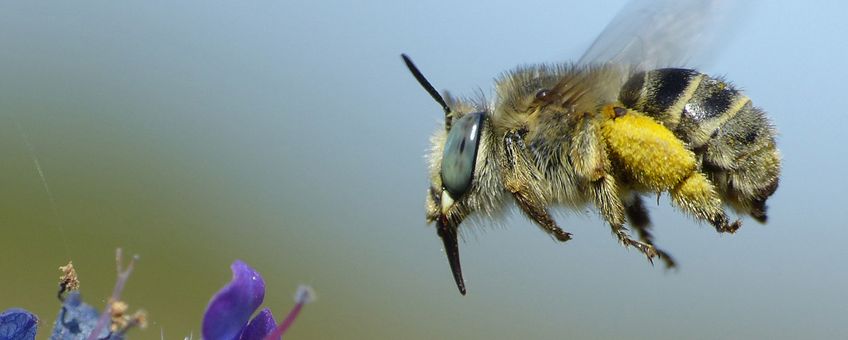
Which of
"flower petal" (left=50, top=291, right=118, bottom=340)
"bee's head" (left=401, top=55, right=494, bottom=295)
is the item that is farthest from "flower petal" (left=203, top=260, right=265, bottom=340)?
"bee's head" (left=401, top=55, right=494, bottom=295)

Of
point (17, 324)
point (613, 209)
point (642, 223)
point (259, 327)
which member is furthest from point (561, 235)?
point (17, 324)

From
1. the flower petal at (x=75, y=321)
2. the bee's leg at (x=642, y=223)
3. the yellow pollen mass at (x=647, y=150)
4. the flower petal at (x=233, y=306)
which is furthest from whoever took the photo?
the bee's leg at (x=642, y=223)

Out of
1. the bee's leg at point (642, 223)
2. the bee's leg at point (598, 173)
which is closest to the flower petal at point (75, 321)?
the bee's leg at point (598, 173)

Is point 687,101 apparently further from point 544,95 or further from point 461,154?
point 461,154

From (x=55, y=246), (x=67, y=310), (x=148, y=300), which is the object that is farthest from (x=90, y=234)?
(x=67, y=310)

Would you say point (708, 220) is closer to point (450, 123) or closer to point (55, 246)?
point (450, 123)

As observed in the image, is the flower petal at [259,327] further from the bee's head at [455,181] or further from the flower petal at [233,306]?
the bee's head at [455,181]

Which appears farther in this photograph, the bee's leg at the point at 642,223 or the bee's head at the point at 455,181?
the bee's leg at the point at 642,223

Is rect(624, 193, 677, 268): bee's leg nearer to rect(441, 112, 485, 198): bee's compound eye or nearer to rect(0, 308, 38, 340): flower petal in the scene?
rect(441, 112, 485, 198): bee's compound eye

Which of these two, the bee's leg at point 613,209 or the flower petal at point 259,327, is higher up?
the bee's leg at point 613,209
